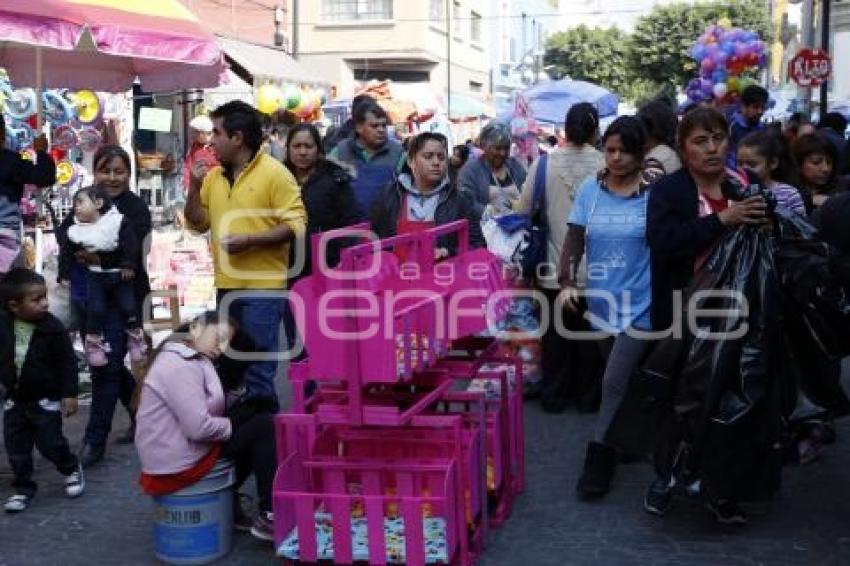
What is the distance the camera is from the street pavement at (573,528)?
4422 millimetres

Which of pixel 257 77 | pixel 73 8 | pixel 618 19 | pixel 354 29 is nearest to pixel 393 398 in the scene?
pixel 73 8

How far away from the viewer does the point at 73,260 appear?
234 inches

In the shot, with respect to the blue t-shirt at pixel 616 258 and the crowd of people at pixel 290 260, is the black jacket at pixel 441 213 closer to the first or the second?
the crowd of people at pixel 290 260

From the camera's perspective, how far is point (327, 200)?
625 cm

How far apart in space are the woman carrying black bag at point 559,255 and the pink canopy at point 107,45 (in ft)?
7.84

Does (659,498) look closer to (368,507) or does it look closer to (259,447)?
(368,507)

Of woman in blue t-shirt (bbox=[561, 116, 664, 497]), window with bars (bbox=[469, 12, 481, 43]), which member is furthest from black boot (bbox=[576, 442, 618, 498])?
window with bars (bbox=[469, 12, 481, 43])

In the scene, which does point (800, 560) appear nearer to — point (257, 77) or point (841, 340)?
point (841, 340)

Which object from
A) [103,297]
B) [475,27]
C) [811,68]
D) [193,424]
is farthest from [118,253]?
[475,27]

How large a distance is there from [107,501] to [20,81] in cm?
439

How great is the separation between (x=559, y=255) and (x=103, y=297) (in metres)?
2.75

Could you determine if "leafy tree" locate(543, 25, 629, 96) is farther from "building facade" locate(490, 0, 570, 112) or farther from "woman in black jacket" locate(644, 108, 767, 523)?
"woman in black jacket" locate(644, 108, 767, 523)

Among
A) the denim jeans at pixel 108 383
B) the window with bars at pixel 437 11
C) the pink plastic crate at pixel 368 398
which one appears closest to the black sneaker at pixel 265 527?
the pink plastic crate at pixel 368 398

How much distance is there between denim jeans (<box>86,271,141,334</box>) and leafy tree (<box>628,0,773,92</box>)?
151ft
